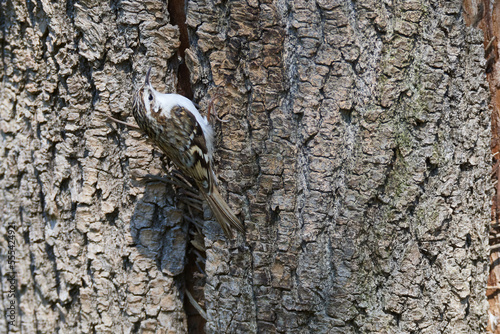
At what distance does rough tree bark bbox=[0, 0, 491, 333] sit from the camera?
5.53 feet

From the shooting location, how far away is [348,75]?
1.68m

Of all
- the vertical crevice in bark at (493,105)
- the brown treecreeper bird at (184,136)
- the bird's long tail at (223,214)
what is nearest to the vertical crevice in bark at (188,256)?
the brown treecreeper bird at (184,136)

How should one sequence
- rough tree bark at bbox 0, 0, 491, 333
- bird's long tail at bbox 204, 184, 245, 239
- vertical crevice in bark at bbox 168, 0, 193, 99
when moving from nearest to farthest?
1. rough tree bark at bbox 0, 0, 491, 333
2. bird's long tail at bbox 204, 184, 245, 239
3. vertical crevice in bark at bbox 168, 0, 193, 99

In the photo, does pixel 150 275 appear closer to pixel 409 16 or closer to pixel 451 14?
pixel 409 16

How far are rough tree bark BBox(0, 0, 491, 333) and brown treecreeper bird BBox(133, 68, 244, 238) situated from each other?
6 cm

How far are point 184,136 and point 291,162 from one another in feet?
2.42

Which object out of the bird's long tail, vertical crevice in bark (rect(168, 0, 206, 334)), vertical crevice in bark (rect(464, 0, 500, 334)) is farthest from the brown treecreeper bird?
vertical crevice in bark (rect(464, 0, 500, 334))

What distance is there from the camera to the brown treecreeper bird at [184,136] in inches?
72.7

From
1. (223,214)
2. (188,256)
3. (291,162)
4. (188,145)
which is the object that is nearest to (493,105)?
(291,162)

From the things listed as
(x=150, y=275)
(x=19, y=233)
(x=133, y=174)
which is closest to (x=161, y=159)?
(x=133, y=174)

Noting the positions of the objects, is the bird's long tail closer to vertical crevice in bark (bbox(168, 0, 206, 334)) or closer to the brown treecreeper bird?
the brown treecreeper bird

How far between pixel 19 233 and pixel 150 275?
808 millimetres

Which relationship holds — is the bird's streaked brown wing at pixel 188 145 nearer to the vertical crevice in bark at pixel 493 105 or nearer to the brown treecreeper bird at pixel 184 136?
the brown treecreeper bird at pixel 184 136

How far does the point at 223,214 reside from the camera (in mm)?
1816
